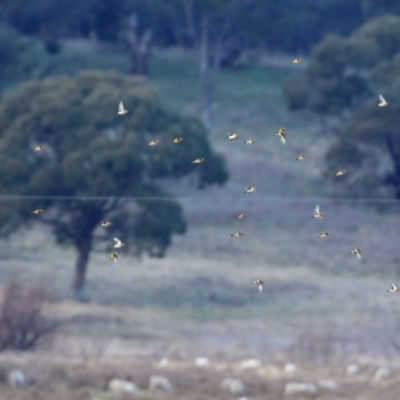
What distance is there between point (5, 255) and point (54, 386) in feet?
52.3

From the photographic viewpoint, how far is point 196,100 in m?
47.2

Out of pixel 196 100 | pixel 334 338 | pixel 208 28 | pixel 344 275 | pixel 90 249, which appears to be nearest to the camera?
pixel 334 338

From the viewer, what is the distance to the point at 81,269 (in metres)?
25.0

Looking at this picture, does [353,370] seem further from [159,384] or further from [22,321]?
[22,321]

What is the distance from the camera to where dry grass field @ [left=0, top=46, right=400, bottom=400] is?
13633mm

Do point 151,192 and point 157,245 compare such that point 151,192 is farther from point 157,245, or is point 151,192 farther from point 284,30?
point 284,30

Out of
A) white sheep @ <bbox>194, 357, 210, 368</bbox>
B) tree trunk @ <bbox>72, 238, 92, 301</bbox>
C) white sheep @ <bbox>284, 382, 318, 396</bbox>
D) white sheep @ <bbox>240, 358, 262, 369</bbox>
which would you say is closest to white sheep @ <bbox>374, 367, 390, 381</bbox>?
white sheep @ <bbox>284, 382, 318, 396</bbox>

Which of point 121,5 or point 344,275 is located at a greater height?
point 344,275

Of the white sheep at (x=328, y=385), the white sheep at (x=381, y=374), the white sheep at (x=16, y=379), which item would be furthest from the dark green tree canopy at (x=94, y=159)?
the white sheep at (x=16, y=379)

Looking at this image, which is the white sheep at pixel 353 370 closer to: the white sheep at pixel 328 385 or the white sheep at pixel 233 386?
the white sheep at pixel 328 385

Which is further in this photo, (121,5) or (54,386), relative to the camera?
(121,5)

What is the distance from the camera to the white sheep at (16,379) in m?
12.3

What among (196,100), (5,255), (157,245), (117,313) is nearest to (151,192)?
(157,245)

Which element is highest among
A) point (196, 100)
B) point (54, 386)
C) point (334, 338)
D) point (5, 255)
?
point (54, 386)
